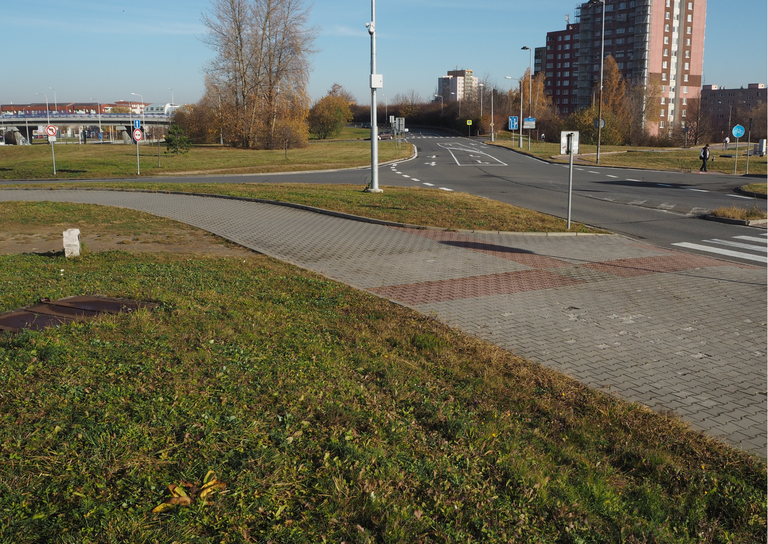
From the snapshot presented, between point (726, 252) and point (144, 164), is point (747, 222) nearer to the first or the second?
point (726, 252)

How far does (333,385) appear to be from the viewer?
5137 millimetres

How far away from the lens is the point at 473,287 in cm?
990

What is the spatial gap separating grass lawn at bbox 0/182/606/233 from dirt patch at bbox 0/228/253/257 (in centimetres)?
504

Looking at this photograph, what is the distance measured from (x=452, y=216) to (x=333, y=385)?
12.5 m

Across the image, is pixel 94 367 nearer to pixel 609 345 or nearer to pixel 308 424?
pixel 308 424

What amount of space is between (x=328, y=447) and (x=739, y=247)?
44.2 ft

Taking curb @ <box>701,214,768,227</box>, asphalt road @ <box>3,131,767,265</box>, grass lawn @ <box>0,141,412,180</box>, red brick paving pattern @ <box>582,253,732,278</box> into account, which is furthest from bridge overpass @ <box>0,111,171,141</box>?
red brick paving pattern @ <box>582,253,732,278</box>

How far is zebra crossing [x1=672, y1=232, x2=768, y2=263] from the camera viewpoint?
13383mm

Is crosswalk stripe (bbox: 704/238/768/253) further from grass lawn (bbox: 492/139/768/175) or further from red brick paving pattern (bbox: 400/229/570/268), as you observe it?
grass lawn (bbox: 492/139/768/175)

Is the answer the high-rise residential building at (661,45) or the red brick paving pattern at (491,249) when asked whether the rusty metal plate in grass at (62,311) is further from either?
the high-rise residential building at (661,45)

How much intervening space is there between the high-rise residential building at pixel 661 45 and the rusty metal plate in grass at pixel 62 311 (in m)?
115

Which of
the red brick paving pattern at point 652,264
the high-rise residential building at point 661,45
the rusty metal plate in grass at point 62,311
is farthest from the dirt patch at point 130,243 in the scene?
the high-rise residential building at point 661,45

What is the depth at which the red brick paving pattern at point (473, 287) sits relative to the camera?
925cm

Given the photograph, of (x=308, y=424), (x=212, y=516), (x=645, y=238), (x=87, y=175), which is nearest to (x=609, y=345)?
(x=308, y=424)
